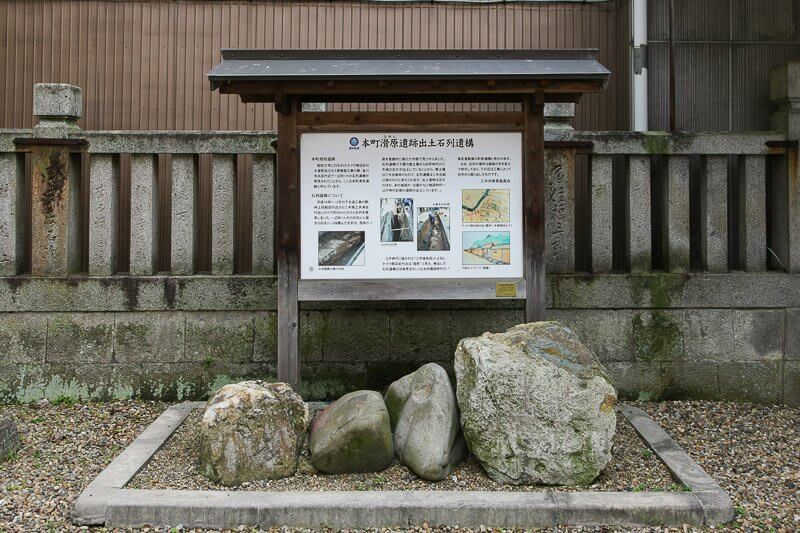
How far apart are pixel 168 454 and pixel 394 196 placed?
9.39ft

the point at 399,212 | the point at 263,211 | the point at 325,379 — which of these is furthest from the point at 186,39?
the point at 325,379

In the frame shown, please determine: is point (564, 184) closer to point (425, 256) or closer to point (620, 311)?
point (620, 311)

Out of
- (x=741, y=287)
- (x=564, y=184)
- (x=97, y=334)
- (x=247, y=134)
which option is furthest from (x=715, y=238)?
(x=97, y=334)

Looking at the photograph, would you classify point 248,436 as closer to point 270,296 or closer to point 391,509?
point 391,509

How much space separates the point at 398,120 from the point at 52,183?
3.62 meters

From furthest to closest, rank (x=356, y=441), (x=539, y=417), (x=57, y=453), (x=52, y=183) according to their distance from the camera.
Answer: (x=52, y=183) < (x=57, y=453) < (x=356, y=441) < (x=539, y=417)

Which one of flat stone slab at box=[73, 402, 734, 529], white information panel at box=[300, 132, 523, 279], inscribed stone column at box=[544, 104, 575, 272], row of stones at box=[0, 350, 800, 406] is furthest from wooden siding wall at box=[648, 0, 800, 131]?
flat stone slab at box=[73, 402, 734, 529]

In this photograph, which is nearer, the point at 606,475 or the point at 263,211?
the point at 606,475

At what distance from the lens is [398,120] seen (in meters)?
5.77

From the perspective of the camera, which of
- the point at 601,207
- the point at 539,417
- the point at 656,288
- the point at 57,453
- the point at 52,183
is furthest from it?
the point at 601,207

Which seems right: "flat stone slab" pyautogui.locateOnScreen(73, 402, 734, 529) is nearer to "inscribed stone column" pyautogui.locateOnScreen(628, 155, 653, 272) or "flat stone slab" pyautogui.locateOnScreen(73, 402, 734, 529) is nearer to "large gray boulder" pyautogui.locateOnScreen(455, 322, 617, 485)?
"large gray boulder" pyautogui.locateOnScreen(455, 322, 617, 485)

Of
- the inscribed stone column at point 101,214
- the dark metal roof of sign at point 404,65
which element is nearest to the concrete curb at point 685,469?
the dark metal roof of sign at point 404,65

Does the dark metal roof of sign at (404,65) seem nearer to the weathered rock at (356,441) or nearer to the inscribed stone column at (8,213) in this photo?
the weathered rock at (356,441)

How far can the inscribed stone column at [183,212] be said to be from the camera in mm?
6703
